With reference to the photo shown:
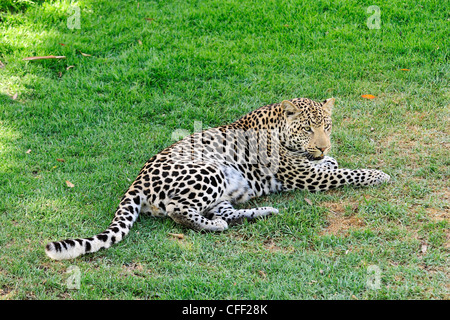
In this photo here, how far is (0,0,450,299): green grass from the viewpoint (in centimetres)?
548

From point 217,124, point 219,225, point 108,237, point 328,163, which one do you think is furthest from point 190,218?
point 217,124

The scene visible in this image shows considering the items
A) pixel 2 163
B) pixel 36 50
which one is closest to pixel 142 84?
pixel 36 50

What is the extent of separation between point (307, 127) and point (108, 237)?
9.65ft

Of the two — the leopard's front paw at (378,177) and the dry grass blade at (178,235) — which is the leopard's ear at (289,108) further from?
the dry grass blade at (178,235)

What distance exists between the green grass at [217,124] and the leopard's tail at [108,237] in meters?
0.16

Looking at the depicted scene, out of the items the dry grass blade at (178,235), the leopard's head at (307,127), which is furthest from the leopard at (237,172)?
the dry grass blade at (178,235)

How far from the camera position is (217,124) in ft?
29.3

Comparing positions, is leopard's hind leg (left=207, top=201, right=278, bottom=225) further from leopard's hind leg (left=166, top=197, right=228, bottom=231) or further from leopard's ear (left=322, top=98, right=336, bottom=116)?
leopard's ear (left=322, top=98, right=336, bottom=116)

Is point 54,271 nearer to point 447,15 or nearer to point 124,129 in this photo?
point 124,129

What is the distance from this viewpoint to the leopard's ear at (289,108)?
276 inches

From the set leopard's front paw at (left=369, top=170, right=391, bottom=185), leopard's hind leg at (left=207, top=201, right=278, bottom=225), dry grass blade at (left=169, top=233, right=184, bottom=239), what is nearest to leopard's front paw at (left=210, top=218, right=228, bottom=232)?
leopard's hind leg at (left=207, top=201, right=278, bottom=225)
